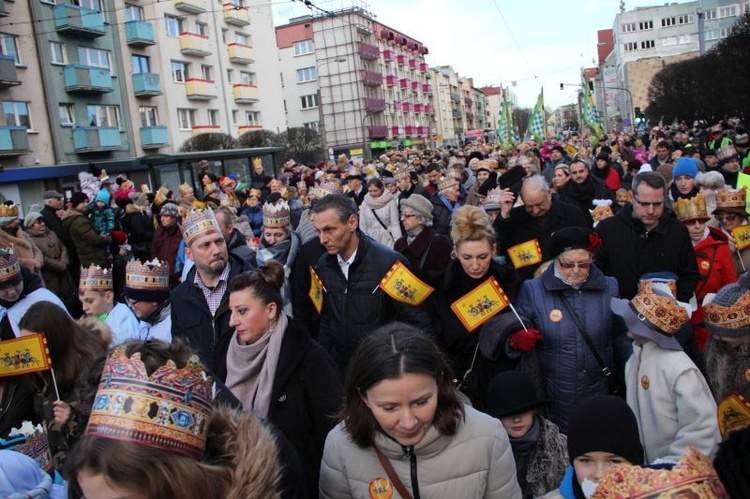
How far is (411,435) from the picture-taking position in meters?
2.40

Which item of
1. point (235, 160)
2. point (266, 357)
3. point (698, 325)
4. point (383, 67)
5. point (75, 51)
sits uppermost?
point (383, 67)

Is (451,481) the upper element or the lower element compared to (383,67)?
lower

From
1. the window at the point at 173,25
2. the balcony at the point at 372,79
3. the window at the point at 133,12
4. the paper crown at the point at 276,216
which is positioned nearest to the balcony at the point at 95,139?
the window at the point at 133,12

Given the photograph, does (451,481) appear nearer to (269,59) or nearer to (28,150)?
(28,150)

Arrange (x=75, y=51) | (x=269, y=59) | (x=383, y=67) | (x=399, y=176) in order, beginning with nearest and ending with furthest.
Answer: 1. (x=399, y=176)
2. (x=75, y=51)
3. (x=269, y=59)
4. (x=383, y=67)

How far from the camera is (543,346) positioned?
400 centimetres

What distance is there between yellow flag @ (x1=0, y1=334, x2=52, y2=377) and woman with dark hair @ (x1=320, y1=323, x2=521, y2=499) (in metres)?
1.78

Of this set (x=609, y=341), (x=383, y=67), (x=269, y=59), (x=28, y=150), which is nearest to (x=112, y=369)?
(x=609, y=341)

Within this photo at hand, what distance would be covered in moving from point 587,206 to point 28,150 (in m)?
23.8

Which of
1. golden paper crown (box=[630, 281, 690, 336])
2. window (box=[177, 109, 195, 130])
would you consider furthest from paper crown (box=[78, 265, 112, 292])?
window (box=[177, 109, 195, 130])

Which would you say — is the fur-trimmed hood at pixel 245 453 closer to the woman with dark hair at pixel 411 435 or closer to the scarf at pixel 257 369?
the woman with dark hair at pixel 411 435

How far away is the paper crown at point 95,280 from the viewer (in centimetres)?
505

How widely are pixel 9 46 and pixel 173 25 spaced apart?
12465 millimetres

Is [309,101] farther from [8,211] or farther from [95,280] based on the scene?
[95,280]
